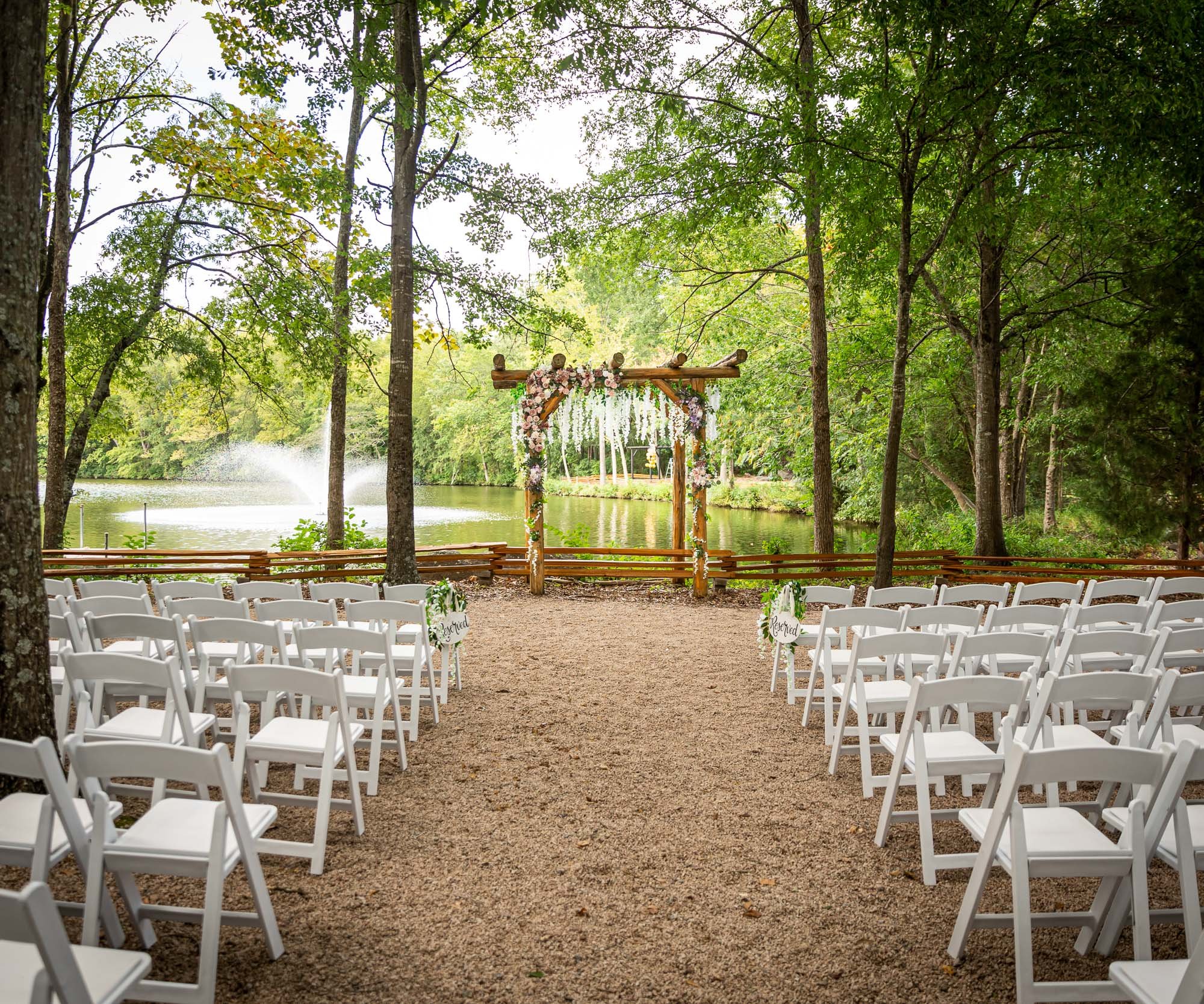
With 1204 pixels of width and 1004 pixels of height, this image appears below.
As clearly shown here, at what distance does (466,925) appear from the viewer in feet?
9.77

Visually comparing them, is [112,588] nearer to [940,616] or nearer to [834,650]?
[834,650]

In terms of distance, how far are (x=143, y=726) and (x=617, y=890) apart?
93.6 inches

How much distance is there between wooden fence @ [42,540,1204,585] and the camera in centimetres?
1135

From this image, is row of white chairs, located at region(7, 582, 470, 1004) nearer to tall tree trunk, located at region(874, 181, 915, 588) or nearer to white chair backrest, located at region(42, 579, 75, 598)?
white chair backrest, located at region(42, 579, 75, 598)

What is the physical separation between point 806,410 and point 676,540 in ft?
24.7

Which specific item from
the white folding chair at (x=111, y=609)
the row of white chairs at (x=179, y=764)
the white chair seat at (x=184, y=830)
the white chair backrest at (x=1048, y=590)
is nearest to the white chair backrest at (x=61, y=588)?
the row of white chairs at (x=179, y=764)

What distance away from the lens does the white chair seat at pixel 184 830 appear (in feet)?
8.00

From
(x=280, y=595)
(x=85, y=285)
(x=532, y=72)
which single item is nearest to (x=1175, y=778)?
(x=280, y=595)

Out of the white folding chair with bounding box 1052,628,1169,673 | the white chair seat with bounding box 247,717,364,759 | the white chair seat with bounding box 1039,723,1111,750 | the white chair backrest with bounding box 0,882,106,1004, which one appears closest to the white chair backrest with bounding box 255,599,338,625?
the white chair seat with bounding box 247,717,364,759

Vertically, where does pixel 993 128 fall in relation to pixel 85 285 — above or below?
above

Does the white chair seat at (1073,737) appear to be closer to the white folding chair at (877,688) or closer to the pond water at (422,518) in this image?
the white folding chair at (877,688)

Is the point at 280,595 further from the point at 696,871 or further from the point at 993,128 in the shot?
the point at 993,128

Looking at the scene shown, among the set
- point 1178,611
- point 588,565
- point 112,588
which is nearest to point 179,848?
point 112,588

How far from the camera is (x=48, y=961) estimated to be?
151cm
